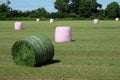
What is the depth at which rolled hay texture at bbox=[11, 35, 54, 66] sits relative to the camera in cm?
1145

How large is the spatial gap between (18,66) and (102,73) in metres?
2.72

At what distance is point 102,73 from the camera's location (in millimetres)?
10516

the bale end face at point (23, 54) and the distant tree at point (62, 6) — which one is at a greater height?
the bale end face at point (23, 54)

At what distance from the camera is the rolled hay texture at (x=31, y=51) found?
37.6 feet

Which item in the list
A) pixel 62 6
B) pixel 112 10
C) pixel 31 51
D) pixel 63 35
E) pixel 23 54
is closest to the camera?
pixel 31 51

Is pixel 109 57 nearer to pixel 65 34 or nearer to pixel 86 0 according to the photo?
pixel 65 34

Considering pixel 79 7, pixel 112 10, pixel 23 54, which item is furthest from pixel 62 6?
pixel 23 54

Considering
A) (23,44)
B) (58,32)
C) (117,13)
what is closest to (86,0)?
(117,13)

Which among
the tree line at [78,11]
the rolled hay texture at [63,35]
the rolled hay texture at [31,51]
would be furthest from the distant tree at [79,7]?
the rolled hay texture at [31,51]

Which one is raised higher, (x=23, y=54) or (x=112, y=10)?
(x=23, y=54)

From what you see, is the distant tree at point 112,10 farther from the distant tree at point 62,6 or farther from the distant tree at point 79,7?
the distant tree at point 62,6

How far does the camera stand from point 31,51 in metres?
11.4

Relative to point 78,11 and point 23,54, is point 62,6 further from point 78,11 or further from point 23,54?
point 23,54

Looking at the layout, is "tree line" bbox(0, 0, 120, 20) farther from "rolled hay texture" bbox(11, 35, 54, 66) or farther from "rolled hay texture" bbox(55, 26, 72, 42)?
"rolled hay texture" bbox(11, 35, 54, 66)
